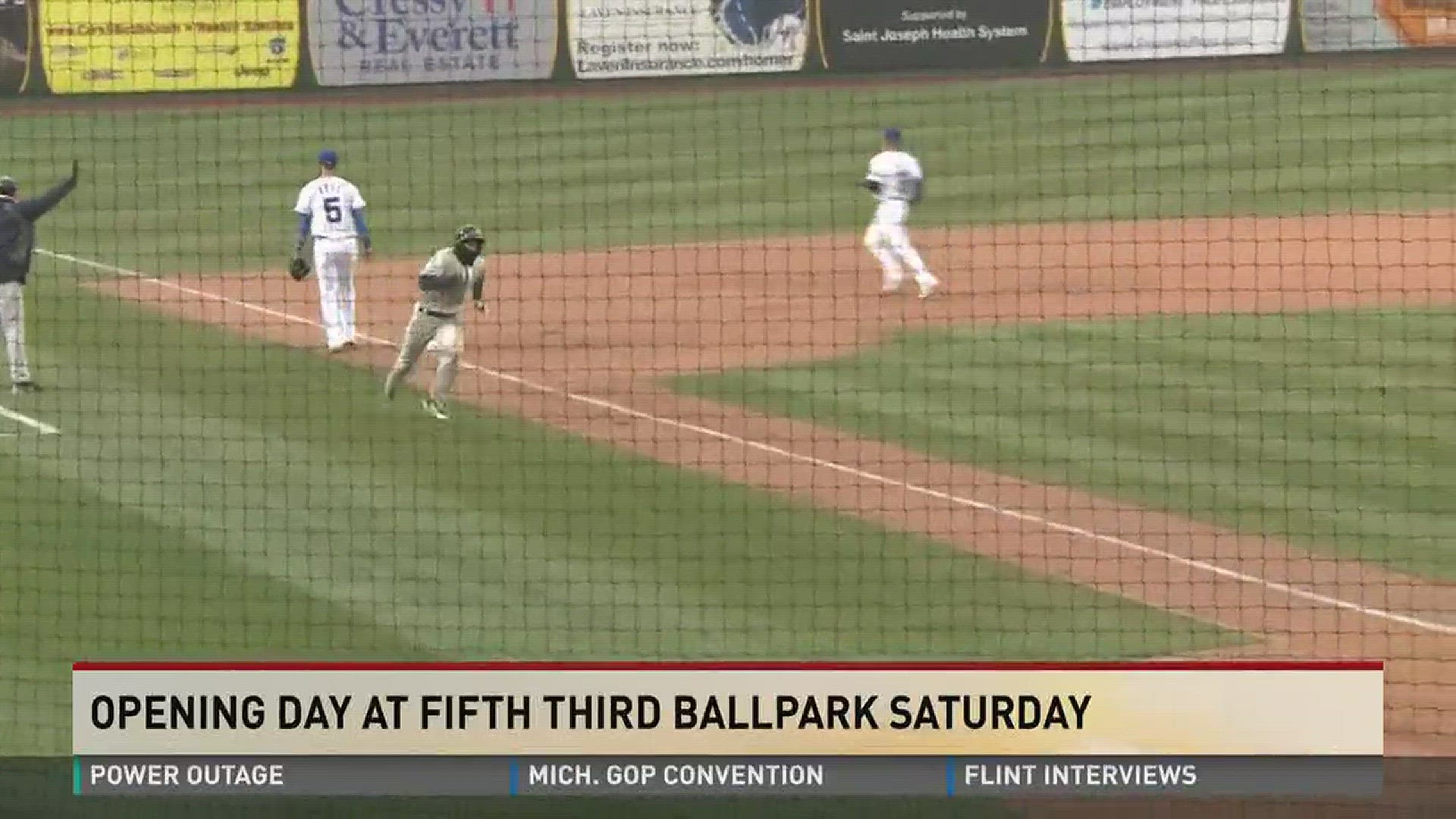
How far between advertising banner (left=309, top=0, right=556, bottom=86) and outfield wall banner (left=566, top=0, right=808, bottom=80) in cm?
50

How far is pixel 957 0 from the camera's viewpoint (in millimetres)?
30734

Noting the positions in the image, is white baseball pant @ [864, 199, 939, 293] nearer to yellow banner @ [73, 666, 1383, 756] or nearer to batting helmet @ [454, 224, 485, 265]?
batting helmet @ [454, 224, 485, 265]

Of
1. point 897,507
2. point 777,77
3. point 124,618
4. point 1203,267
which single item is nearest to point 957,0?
point 777,77

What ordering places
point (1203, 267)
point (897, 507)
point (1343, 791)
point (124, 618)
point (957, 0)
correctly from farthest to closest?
point (957, 0)
point (1203, 267)
point (897, 507)
point (124, 618)
point (1343, 791)

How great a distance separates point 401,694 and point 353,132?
2338 centimetres

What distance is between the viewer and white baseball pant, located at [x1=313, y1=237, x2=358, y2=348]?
2042 cm

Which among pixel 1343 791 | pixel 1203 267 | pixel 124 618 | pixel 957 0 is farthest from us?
pixel 957 0

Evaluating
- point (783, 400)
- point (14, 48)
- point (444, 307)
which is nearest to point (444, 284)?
point (444, 307)

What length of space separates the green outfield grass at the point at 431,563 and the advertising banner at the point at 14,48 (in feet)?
47.0

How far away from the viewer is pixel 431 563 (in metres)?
14.6

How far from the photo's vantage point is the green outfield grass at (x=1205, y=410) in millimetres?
15789

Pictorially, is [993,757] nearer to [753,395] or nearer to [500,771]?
[500,771]

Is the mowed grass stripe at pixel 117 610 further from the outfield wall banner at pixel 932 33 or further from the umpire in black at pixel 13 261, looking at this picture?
the outfield wall banner at pixel 932 33

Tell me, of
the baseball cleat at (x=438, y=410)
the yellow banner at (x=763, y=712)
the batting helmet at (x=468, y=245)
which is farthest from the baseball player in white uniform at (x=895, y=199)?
the yellow banner at (x=763, y=712)
